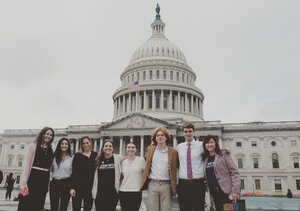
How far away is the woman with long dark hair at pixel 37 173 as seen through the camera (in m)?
7.30

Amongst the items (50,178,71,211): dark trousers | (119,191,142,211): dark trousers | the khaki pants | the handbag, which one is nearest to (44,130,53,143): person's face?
(50,178,71,211): dark trousers

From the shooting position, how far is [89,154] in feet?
27.1

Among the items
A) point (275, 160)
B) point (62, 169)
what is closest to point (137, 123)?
point (275, 160)

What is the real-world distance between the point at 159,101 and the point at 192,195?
55374 millimetres

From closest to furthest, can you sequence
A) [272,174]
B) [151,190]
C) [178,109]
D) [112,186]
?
[151,190]
[112,186]
[272,174]
[178,109]

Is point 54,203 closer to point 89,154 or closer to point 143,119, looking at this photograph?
point 89,154

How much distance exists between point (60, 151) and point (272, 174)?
4797cm

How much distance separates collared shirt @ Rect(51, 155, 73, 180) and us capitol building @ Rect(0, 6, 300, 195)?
4020cm

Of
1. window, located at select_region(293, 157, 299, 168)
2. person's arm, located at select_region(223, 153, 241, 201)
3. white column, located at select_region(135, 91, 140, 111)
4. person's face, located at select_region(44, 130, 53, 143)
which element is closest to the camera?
person's arm, located at select_region(223, 153, 241, 201)

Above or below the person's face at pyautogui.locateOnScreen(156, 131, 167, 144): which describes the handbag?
below

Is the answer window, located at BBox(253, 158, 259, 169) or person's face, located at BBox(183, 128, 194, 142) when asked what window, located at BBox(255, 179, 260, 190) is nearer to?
window, located at BBox(253, 158, 259, 169)

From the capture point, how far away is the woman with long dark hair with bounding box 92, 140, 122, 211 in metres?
7.28

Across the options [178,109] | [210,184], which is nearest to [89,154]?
[210,184]

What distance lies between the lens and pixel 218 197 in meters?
6.89
